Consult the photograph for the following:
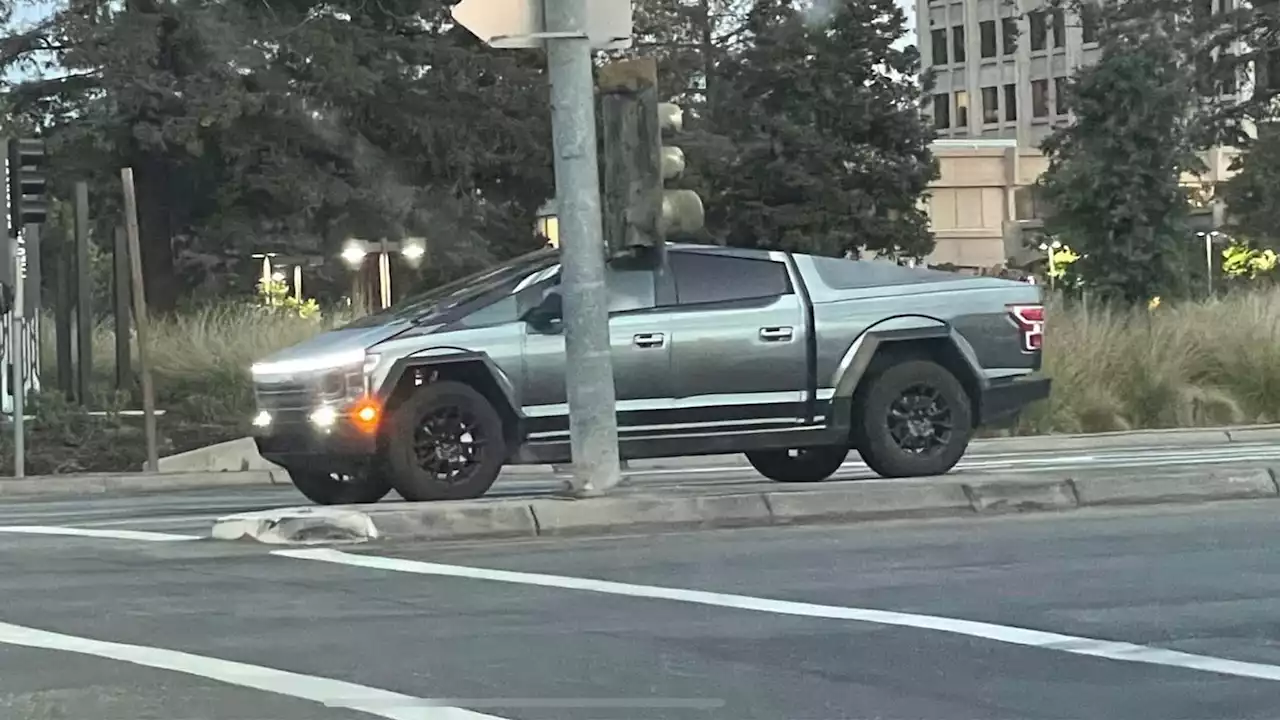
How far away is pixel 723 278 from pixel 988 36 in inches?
3739

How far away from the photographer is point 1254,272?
54500mm

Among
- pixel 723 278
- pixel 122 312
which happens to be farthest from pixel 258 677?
pixel 122 312

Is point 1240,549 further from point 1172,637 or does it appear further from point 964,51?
point 964,51

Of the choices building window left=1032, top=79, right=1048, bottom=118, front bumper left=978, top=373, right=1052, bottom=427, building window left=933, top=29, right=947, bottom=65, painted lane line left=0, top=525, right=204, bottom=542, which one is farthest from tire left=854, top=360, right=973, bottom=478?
building window left=933, top=29, right=947, bottom=65

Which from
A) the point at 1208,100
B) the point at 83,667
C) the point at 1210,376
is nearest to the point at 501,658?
the point at 83,667

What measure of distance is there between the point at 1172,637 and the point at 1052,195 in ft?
84.9

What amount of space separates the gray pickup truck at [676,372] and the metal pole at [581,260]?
1.10 m

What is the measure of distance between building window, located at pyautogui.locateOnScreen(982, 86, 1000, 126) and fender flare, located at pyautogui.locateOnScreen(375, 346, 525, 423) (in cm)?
9526

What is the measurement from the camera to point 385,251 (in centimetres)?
3472

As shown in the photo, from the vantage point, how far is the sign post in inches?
442

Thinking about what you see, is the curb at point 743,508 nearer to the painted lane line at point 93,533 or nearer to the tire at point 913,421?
the painted lane line at point 93,533

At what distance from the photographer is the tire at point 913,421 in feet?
42.9

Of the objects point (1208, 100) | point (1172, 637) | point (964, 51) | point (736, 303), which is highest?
point (964, 51)

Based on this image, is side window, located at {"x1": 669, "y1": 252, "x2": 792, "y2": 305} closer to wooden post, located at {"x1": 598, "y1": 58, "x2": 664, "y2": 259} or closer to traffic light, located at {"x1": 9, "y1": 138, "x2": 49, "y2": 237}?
wooden post, located at {"x1": 598, "y1": 58, "x2": 664, "y2": 259}
